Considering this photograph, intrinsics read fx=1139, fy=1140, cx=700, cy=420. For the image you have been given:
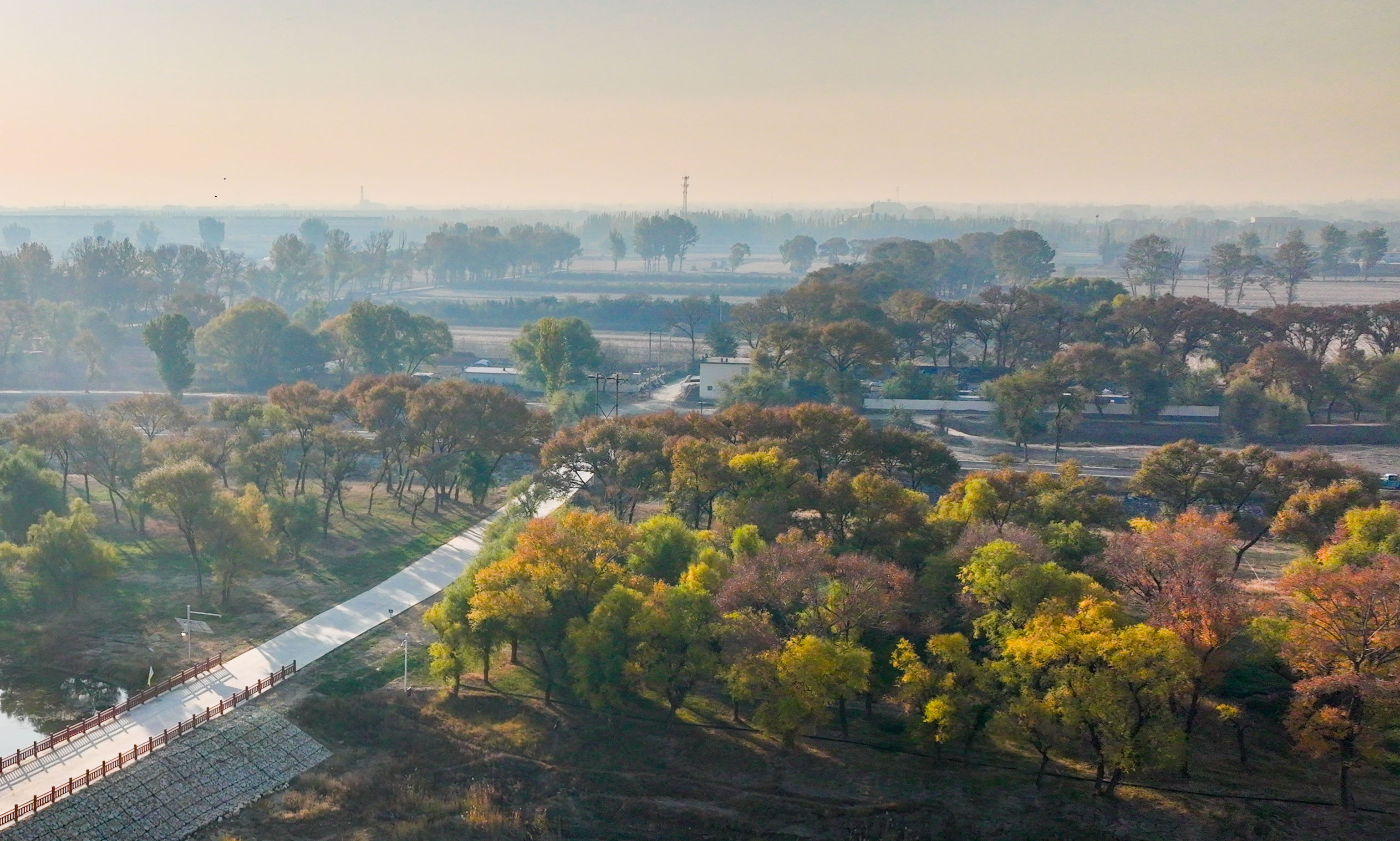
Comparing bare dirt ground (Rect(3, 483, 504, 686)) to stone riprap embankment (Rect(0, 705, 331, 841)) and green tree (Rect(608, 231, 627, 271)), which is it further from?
green tree (Rect(608, 231, 627, 271))

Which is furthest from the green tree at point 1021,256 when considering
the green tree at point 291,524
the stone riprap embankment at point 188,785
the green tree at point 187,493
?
the stone riprap embankment at point 188,785

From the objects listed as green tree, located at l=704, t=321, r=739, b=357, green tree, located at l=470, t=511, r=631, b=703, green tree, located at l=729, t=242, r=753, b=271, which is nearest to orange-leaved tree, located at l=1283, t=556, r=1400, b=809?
green tree, located at l=470, t=511, r=631, b=703

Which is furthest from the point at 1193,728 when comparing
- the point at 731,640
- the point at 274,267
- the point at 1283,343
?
the point at 274,267

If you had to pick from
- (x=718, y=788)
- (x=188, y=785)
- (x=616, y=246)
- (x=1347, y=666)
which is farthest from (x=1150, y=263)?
(x=188, y=785)

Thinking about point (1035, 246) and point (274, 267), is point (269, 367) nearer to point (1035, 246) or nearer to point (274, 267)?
point (274, 267)

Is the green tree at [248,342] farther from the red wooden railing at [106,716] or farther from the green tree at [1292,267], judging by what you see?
the green tree at [1292,267]
